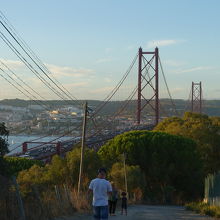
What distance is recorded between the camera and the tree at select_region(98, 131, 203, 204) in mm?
48281

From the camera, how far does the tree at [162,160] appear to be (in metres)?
48.3

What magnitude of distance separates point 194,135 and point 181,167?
1182cm

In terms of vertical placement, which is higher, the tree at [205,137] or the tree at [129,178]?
the tree at [205,137]

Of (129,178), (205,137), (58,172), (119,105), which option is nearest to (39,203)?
(58,172)

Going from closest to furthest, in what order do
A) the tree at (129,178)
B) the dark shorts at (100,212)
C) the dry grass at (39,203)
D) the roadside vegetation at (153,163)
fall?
the dark shorts at (100,212)
the dry grass at (39,203)
the roadside vegetation at (153,163)
the tree at (129,178)

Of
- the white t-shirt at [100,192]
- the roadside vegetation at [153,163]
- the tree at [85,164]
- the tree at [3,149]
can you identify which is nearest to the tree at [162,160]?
the roadside vegetation at [153,163]

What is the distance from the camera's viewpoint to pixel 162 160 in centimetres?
4862

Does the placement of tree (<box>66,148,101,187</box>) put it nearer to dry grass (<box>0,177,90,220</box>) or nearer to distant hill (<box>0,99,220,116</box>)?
distant hill (<box>0,99,220,116</box>)

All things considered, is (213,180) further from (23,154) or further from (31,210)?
(23,154)

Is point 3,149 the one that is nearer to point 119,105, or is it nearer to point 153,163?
point 153,163

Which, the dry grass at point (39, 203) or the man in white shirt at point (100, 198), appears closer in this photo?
the man in white shirt at point (100, 198)

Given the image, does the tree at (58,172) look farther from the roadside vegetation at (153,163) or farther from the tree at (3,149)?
the tree at (3,149)

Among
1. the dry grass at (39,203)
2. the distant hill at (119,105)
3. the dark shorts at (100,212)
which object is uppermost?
the distant hill at (119,105)

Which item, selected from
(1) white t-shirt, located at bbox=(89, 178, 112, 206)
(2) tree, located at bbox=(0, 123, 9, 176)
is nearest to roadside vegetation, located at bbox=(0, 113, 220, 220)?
(2) tree, located at bbox=(0, 123, 9, 176)
